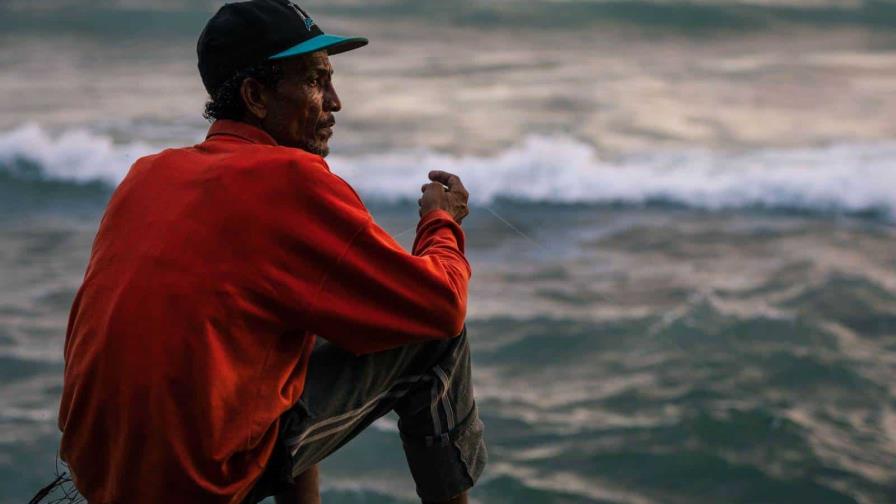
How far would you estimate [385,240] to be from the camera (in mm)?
1936

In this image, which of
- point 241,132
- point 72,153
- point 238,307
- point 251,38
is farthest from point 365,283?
point 72,153

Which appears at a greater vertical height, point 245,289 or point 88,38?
point 245,289

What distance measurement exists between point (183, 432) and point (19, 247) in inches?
173

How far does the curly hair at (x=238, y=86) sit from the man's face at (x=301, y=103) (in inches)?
0.6

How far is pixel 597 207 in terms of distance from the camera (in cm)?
667

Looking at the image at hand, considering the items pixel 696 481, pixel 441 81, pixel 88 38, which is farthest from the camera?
pixel 88 38

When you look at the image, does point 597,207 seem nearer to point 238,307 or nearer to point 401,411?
point 401,411

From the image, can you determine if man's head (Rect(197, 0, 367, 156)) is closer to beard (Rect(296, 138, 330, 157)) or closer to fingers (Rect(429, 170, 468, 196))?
beard (Rect(296, 138, 330, 157))

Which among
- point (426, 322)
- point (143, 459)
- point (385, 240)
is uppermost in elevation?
point (385, 240)

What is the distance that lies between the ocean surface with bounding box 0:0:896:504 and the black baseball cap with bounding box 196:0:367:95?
5.58 feet

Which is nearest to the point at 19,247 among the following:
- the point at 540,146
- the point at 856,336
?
the point at 540,146

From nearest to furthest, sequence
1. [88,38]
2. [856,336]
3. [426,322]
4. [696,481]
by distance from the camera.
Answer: [426,322], [696,481], [856,336], [88,38]

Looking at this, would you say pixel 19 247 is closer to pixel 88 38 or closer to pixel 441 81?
pixel 441 81

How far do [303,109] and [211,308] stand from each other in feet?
1.54
